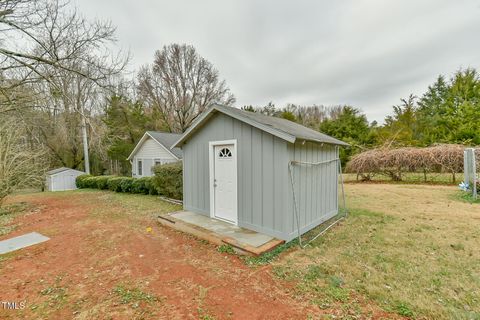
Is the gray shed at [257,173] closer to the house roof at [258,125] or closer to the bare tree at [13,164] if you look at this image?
the house roof at [258,125]

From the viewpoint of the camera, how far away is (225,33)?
35.5ft

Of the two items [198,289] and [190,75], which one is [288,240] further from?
[190,75]

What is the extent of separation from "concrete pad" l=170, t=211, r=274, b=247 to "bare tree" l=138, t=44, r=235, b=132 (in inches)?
718

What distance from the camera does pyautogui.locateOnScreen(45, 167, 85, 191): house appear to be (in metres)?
15.1

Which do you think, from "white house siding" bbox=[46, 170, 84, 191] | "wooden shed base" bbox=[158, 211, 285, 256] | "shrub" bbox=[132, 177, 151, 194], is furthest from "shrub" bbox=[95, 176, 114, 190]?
"wooden shed base" bbox=[158, 211, 285, 256]

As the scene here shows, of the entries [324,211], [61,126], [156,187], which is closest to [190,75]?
[61,126]

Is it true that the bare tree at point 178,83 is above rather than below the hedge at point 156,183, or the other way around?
above

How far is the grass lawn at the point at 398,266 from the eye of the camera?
8.67 feet

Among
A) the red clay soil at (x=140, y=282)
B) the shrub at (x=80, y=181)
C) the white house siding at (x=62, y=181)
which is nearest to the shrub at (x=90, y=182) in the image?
the shrub at (x=80, y=181)

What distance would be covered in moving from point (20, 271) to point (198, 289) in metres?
3.08

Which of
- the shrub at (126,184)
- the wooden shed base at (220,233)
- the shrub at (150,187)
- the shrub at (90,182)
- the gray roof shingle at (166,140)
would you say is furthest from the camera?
the gray roof shingle at (166,140)

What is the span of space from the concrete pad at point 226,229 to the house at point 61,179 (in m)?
14.5

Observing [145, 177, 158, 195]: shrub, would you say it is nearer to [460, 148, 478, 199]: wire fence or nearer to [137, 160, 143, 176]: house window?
[137, 160, 143, 176]: house window

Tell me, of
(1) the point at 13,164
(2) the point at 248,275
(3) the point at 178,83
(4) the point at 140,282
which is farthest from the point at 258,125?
(3) the point at 178,83
